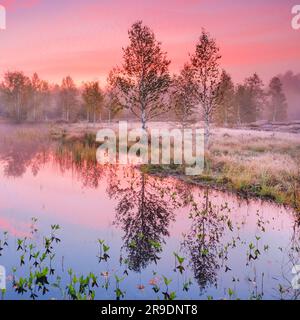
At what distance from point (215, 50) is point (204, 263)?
2430 cm

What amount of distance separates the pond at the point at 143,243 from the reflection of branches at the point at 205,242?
23 mm

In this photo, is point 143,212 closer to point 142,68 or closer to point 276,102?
point 142,68

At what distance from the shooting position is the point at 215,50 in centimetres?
2912

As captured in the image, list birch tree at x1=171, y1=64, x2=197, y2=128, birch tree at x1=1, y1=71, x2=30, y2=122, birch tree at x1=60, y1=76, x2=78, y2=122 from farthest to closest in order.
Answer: birch tree at x1=60, y1=76, x2=78, y2=122, birch tree at x1=1, y1=71, x2=30, y2=122, birch tree at x1=171, y1=64, x2=197, y2=128

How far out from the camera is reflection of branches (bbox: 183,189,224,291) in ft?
A: 24.8

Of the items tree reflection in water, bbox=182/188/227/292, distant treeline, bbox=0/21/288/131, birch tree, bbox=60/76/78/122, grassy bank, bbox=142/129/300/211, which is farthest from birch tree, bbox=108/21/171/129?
birch tree, bbox=60/76/78/122

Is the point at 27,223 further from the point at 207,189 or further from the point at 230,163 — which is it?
the point at 230,163

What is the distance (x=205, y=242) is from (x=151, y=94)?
28.1 metres

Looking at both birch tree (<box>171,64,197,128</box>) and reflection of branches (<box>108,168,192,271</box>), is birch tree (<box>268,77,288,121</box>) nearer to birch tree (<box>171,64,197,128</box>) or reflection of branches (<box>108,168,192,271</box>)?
birch tree (<box>171,64,197,128</box>)

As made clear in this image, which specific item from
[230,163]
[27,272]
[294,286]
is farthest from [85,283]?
[230,163]

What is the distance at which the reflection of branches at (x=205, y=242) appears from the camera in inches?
298

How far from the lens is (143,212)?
12.1 meters

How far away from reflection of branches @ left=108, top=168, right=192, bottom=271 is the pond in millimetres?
36
